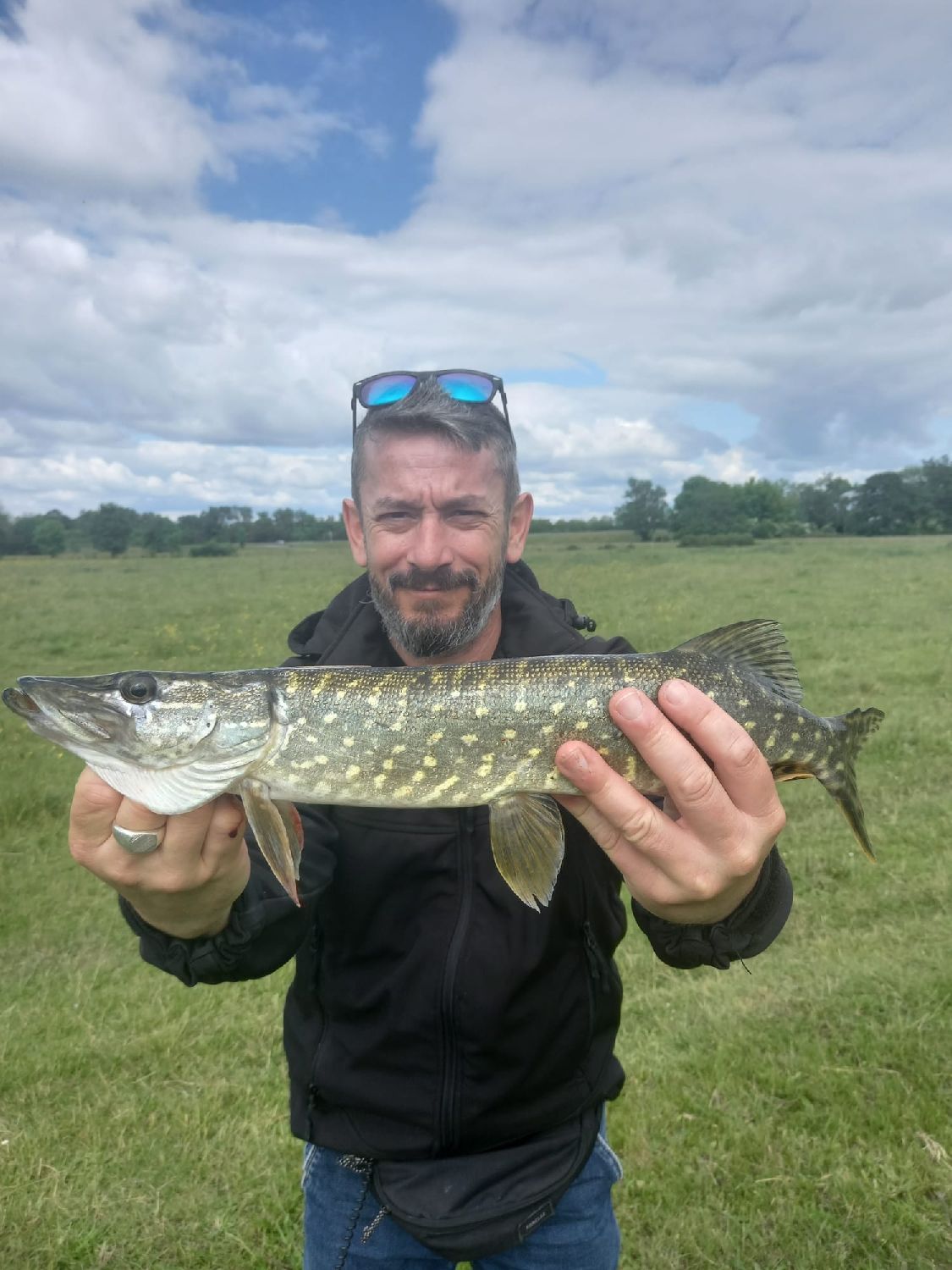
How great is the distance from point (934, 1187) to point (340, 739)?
3.17m

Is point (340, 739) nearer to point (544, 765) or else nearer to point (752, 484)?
point (544, 765)

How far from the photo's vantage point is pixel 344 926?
2.67 meters

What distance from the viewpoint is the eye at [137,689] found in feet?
8.25

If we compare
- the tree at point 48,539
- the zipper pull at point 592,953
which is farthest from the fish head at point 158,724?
the tree at point 48,539

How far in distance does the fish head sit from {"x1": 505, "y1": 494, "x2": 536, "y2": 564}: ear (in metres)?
1.29

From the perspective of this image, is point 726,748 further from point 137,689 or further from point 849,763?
point 137,689

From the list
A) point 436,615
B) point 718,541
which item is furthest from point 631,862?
point 718,541

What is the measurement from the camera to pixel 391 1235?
253cm

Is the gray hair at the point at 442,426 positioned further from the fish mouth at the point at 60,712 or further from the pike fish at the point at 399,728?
the fish mouth at the point at 60,712

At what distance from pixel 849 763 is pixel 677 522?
294 ft

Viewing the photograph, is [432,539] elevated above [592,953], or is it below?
above

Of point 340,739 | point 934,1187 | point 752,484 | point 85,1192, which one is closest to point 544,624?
point 340,739

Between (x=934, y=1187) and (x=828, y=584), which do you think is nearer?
(x=934, y=1187)

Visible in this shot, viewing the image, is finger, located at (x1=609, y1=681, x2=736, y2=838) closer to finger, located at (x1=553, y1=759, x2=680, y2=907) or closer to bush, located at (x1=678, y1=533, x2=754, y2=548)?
finger, located at (x1=553, y1=759, x2=680, y2=907)
